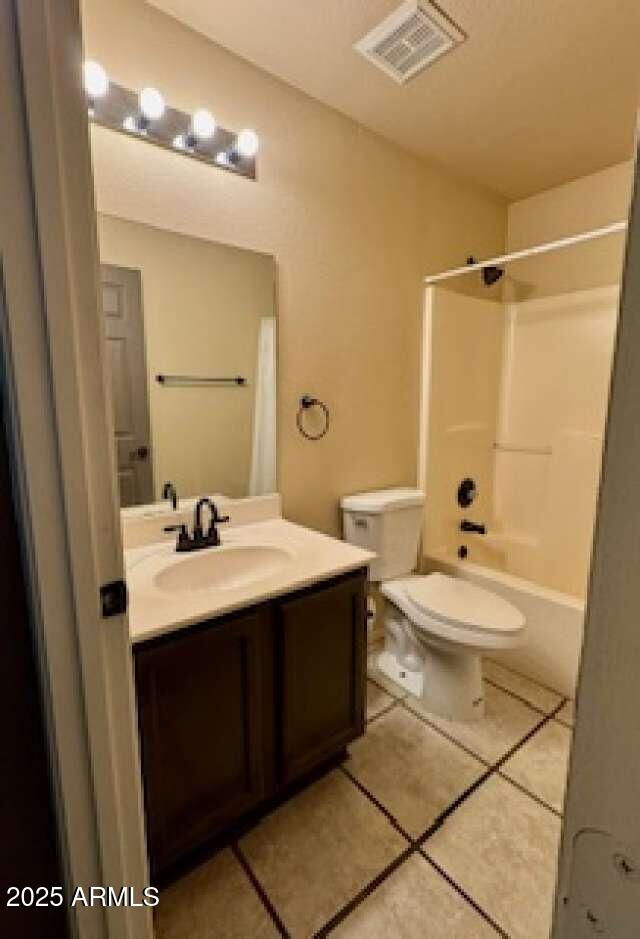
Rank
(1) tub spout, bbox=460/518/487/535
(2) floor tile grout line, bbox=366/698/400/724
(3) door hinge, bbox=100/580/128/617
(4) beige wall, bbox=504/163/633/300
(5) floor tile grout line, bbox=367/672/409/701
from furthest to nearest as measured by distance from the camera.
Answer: (1) tub spout, bbox=460/518/487/535
(4) beige wall, bbox=504/163/633/300
(5) floor tile grout line, bbox=367/672/409/701
(2) floor tile grout line, bbox=366/698/400/724
(3) door hinge, bbox=100/580/128/617

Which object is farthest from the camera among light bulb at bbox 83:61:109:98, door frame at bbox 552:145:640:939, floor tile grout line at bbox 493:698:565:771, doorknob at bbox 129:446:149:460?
floor tile grout line at bbox 493:698:565:771

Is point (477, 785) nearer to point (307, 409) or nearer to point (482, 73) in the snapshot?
point (307, 409)

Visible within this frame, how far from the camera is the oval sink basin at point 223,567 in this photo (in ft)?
4.59

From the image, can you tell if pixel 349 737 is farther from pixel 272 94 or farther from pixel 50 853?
pixel 272 94

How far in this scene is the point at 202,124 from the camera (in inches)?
55.8

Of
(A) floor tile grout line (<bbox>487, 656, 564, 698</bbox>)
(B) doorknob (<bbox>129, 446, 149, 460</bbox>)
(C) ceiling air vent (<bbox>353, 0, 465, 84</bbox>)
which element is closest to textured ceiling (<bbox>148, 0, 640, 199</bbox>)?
(C) ceiling air vent (<bbox>353, 0, 465, 84</bbox>)

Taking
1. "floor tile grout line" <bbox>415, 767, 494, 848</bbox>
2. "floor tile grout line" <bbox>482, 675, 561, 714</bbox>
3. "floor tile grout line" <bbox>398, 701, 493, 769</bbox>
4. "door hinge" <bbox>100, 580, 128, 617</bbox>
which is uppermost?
"door hinge" <bbox>100, 580, 128, 617</bbox>

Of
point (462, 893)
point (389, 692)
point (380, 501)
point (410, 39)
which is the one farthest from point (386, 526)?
point (410, 39)

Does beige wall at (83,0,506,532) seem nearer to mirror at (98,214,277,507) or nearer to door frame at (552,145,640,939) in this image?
mirror at (98,214,277,507)

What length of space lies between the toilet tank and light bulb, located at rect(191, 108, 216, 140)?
1476mm

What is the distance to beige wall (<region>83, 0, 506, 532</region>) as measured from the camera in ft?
4.46

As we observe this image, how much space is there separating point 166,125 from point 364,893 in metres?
2.34

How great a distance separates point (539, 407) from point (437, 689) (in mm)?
1716

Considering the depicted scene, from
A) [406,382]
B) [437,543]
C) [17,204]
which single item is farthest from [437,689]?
[17,204]
